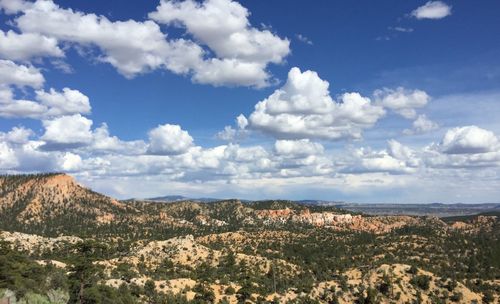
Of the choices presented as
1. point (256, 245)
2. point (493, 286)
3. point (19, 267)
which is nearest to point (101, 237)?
point (256, 245)

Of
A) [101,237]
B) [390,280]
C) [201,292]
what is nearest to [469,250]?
[390,280]

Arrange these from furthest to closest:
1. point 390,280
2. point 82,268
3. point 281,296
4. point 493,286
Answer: point 493,286, point 390,280, point 281,296, point 82,268

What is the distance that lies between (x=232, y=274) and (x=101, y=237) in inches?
3255

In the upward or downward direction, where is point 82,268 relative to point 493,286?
upward

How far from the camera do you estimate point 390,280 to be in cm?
12344

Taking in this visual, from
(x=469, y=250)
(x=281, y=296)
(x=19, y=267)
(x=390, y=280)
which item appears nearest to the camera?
(x=19, y=267)

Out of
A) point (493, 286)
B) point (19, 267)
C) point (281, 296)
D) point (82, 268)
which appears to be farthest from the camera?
point (493, 286)

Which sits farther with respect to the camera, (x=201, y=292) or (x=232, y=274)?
(x=232, y=274)

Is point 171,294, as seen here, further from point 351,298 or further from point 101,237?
point 101,237

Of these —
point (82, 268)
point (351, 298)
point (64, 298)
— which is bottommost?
point (351, 298)

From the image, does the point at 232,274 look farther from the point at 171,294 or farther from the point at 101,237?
the point at 101,237

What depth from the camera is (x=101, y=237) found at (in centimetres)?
19225

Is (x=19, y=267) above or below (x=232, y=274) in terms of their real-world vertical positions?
above

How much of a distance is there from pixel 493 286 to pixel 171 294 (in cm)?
9065
